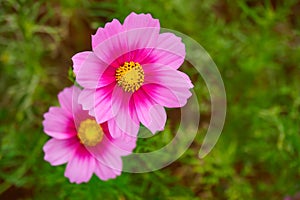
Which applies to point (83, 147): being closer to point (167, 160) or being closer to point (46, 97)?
point (167, 160)

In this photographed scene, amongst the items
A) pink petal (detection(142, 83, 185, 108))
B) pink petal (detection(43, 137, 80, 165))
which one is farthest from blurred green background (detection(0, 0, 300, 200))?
pink petal (detection(142, 83, 185, 108))

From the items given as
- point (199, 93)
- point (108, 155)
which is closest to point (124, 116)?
point (108, 155)

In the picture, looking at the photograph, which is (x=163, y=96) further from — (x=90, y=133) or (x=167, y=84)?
(x=90, y=133)

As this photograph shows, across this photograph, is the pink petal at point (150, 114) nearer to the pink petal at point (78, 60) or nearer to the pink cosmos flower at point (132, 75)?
the pink cosmos flower at point (132, 75)

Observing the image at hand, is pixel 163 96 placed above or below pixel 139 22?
below

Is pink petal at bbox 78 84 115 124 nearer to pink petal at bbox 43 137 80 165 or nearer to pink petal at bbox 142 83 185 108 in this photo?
pink petal at bbox 142 83 185 108

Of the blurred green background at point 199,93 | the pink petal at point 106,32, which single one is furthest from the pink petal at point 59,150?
the pink petal at point 106,32

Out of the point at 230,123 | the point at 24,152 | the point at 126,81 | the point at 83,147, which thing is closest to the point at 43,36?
the point at 24,152
